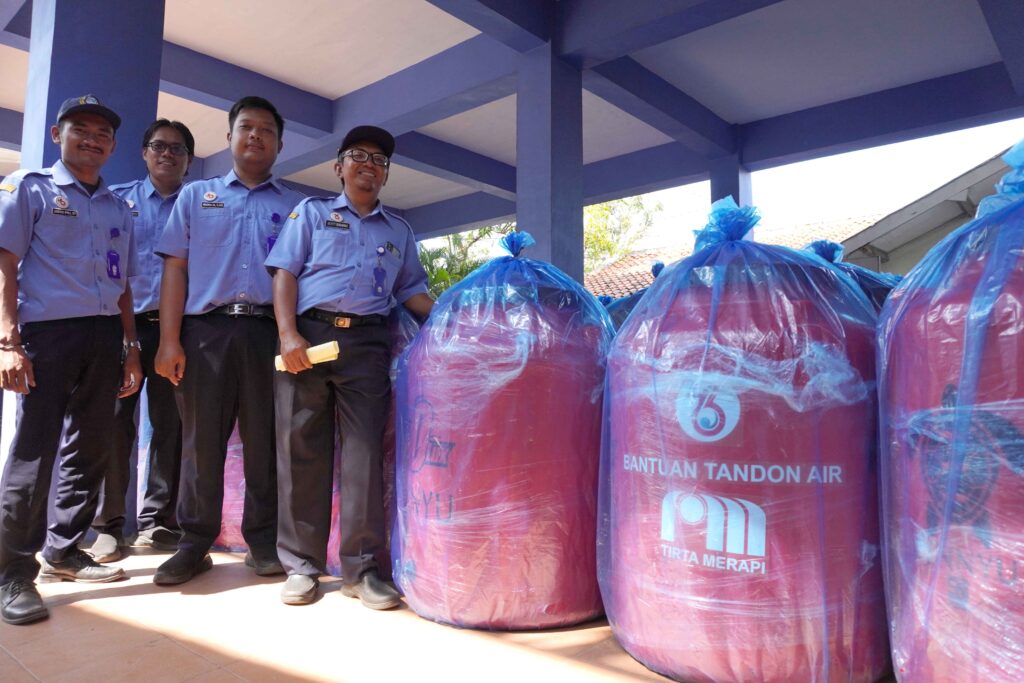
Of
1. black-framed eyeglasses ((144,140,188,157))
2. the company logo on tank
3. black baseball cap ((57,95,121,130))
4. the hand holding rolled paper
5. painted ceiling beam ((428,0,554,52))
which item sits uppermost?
painted ceiling beam ((428,0,554,52))

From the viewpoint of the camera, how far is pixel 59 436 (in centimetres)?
238

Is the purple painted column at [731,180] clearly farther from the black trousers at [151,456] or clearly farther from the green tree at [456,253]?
the green tree at [456,253]

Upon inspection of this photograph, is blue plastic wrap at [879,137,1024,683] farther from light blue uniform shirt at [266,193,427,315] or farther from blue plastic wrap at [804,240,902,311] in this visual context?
light blue uniform shirt at [266,193,427,315]

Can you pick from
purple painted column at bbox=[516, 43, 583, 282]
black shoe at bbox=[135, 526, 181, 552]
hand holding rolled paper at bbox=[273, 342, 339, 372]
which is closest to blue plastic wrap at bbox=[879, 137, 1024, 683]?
hand holding rolled paper at bbox=[273, 342, 339, 372]

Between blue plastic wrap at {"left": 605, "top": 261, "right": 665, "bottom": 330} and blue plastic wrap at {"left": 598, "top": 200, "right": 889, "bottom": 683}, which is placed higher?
blue plastic wrap at {"left": 605, "top": 261, "right": 665, "bottom": 330}

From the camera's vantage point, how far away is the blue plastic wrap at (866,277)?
2174mm

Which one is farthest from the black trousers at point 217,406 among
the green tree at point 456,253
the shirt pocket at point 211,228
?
the green tree at point 456,253

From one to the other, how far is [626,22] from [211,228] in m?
3.40

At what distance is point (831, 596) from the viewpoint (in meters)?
1.55

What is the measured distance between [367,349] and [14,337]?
1085 millimetres

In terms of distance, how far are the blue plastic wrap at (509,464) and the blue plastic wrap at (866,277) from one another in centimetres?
80

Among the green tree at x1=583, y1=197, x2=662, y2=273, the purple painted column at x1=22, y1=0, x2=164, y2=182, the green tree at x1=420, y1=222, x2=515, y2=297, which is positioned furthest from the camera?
the green tree at x1=583, y1=197, x2=662, y2=273

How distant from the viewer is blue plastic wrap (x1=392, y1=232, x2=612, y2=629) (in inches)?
80.0

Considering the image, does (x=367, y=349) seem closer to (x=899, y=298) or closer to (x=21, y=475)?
(x=21, y=475)
